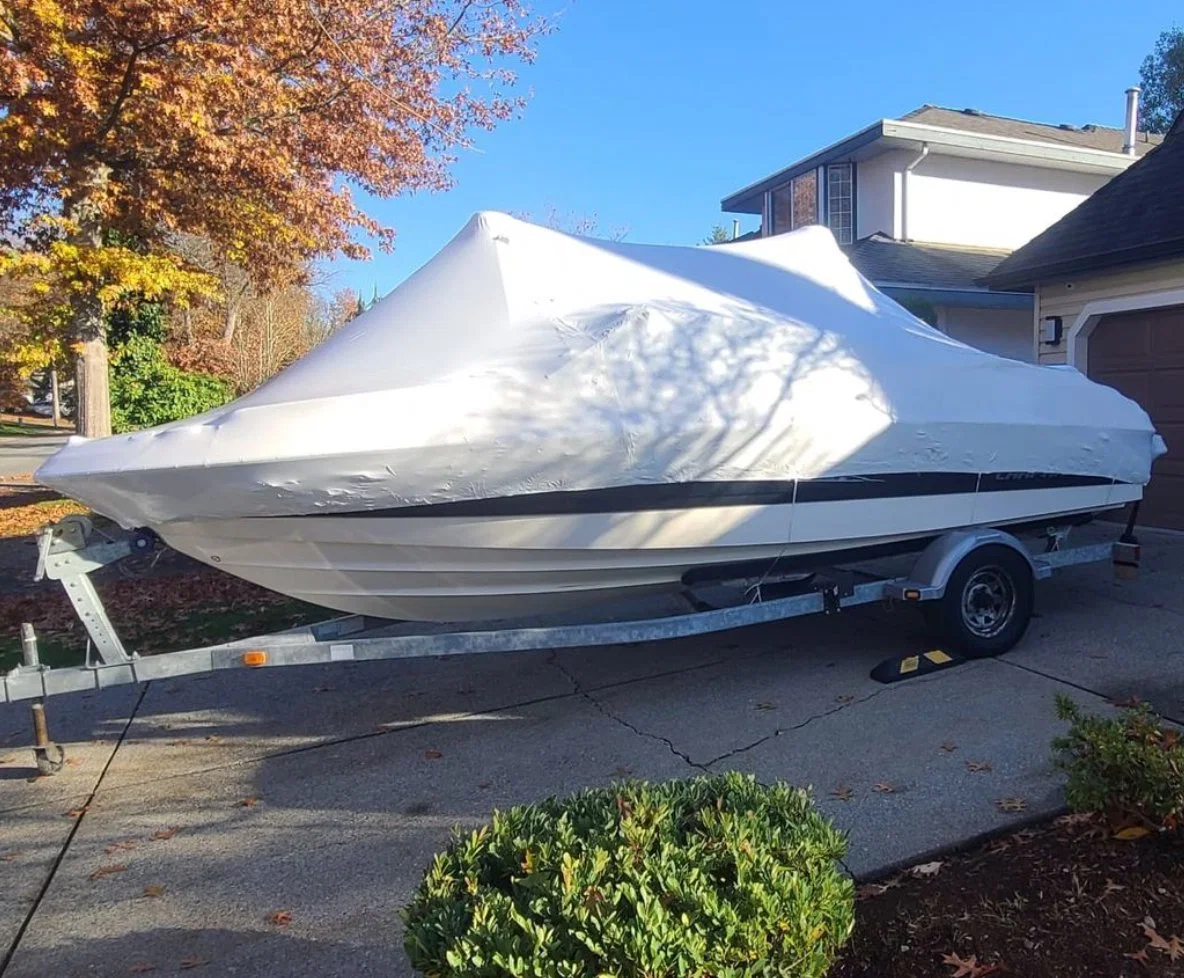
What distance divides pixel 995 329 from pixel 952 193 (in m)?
3.47

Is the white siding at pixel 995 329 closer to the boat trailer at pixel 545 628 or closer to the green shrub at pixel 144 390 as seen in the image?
the boat trailer at pixel 545 628

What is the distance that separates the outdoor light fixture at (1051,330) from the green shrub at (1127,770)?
8.40 meters

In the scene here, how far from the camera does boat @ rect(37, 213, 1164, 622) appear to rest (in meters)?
4.32

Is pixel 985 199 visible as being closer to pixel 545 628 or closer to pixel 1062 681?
pixel 1062 681

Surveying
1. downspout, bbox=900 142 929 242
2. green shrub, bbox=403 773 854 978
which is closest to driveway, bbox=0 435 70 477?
downspout, bbox=900 142 929 242

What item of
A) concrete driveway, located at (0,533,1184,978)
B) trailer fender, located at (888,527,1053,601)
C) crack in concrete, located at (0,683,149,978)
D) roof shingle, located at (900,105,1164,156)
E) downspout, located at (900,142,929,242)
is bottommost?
crack in concrete, located at (0,683,149,978)

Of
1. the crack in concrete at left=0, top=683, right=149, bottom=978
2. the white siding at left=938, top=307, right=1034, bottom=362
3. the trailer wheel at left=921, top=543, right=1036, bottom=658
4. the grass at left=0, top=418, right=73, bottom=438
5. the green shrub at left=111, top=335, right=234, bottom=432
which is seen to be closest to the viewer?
the crack in concrete at left=0, top=683, right=149, bottom=978

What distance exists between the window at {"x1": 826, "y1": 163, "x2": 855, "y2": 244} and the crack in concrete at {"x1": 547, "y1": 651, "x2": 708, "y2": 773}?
1317 cm

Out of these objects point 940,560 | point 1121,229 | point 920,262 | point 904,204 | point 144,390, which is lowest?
point 940,560

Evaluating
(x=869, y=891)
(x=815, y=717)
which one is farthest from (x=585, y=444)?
(x=869, y=891)

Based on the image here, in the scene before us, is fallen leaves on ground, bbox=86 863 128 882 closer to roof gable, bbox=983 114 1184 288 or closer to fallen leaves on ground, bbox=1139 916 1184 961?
fallen leaves on ground, bbox=1139 916 1184 961

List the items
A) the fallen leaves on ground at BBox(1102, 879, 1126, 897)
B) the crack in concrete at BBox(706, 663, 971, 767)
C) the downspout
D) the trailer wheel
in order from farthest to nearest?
the downspout
the trailer wheel
the crack in concrete at BBox(706, 663, 971, 767)
the fallen leaves on ground at BBox(1102, 879, 1126, 897)

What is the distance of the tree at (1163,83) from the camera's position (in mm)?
33406

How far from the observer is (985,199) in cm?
1709
